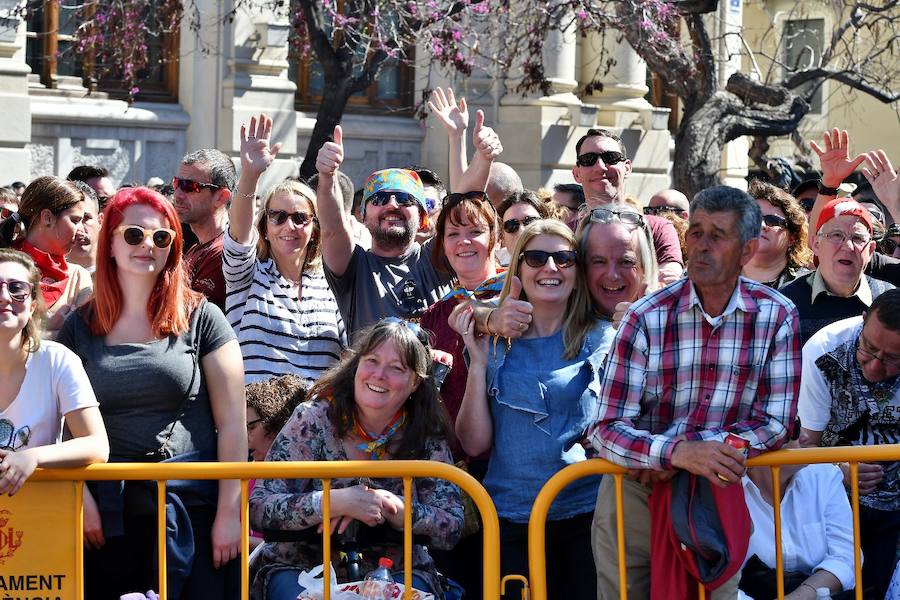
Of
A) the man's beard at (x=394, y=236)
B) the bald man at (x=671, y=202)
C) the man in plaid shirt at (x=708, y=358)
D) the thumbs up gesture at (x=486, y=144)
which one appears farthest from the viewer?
the bald man at (x=671, y=202)

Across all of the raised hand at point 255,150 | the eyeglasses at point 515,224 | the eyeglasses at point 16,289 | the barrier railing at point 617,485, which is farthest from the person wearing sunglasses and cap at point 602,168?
the eyeglasses at point 16,289

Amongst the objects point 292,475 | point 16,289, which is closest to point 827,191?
point 292,475

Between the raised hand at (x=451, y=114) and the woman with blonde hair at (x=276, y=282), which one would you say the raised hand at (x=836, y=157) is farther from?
the woman with blonde hair at (x=276, y=282)

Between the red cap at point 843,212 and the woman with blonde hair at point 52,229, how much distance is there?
3330 millimetres

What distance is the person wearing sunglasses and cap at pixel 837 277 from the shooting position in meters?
6.19

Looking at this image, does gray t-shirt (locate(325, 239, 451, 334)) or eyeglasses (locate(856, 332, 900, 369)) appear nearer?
eyeglasses (locate(856, 332, 900, 369))

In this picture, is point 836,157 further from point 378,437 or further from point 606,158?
point 378,437

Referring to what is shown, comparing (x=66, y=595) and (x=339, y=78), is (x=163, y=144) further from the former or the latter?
(x=66, y=595)

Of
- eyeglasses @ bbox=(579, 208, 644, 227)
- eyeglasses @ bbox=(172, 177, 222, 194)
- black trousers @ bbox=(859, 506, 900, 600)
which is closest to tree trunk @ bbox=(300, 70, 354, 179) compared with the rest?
eyeglasses @ bbox=(172, 177, 222, 194)

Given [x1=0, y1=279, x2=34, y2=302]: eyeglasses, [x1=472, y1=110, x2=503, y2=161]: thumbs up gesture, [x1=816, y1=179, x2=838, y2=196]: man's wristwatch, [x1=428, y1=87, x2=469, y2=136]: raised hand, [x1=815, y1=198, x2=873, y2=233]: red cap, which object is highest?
[x1=428, y1=87, x2=469, y2=136]: raised hand

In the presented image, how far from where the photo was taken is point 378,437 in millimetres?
4746

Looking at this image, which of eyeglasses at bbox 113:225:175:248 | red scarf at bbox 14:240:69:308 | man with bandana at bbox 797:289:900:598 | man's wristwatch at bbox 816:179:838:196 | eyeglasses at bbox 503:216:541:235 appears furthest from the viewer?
man's wristwatch at bbox 816:179:838:196

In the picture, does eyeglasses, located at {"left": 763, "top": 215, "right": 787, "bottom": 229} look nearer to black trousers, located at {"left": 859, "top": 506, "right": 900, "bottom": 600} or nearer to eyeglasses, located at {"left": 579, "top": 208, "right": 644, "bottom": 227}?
eyeglasses, located at {"left": 579, "top": 208, "right": 644, "bottom": 227}

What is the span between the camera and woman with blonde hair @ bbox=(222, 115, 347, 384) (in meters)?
5.96
